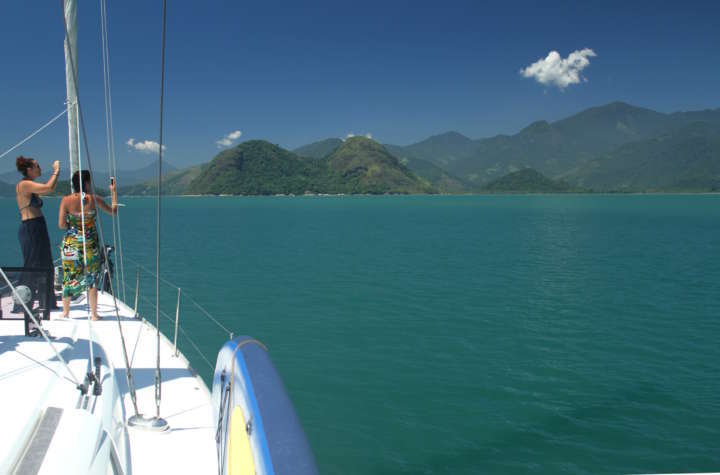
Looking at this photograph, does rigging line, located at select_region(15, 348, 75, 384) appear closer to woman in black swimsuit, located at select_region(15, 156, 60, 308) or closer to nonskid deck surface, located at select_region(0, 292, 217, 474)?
nonskid deck surface, located at select_region(0, 292, 217, 474)

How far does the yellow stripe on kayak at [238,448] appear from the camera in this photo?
1948mm

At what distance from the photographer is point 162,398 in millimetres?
3889

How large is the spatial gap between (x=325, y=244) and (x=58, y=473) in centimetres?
3463

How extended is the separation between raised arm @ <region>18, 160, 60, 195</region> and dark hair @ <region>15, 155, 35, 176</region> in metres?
0.13

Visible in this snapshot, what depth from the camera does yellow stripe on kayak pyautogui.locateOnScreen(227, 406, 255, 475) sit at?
195cm

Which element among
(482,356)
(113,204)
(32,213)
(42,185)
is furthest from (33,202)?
(482,356)

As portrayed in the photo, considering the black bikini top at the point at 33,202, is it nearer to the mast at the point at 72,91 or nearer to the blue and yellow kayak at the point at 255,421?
the mast at the point at 72,91

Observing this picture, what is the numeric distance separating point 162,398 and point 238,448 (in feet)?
6.88

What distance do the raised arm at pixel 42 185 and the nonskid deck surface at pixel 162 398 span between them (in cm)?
145

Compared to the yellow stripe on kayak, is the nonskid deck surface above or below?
below

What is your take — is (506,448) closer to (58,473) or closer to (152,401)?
(152,401)

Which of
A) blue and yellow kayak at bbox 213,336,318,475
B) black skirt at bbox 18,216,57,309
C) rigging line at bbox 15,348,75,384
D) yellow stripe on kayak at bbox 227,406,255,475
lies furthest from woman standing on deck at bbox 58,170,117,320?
yellow stripe on kayak at bbox 227,406,255,475

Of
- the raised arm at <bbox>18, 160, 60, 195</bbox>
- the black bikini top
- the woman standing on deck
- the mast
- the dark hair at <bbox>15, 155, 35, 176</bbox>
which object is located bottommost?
the woman standing on deck

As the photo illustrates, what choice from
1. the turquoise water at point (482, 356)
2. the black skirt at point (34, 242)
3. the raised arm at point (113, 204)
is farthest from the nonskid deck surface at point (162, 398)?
the turquoise water at point (482, 356)
